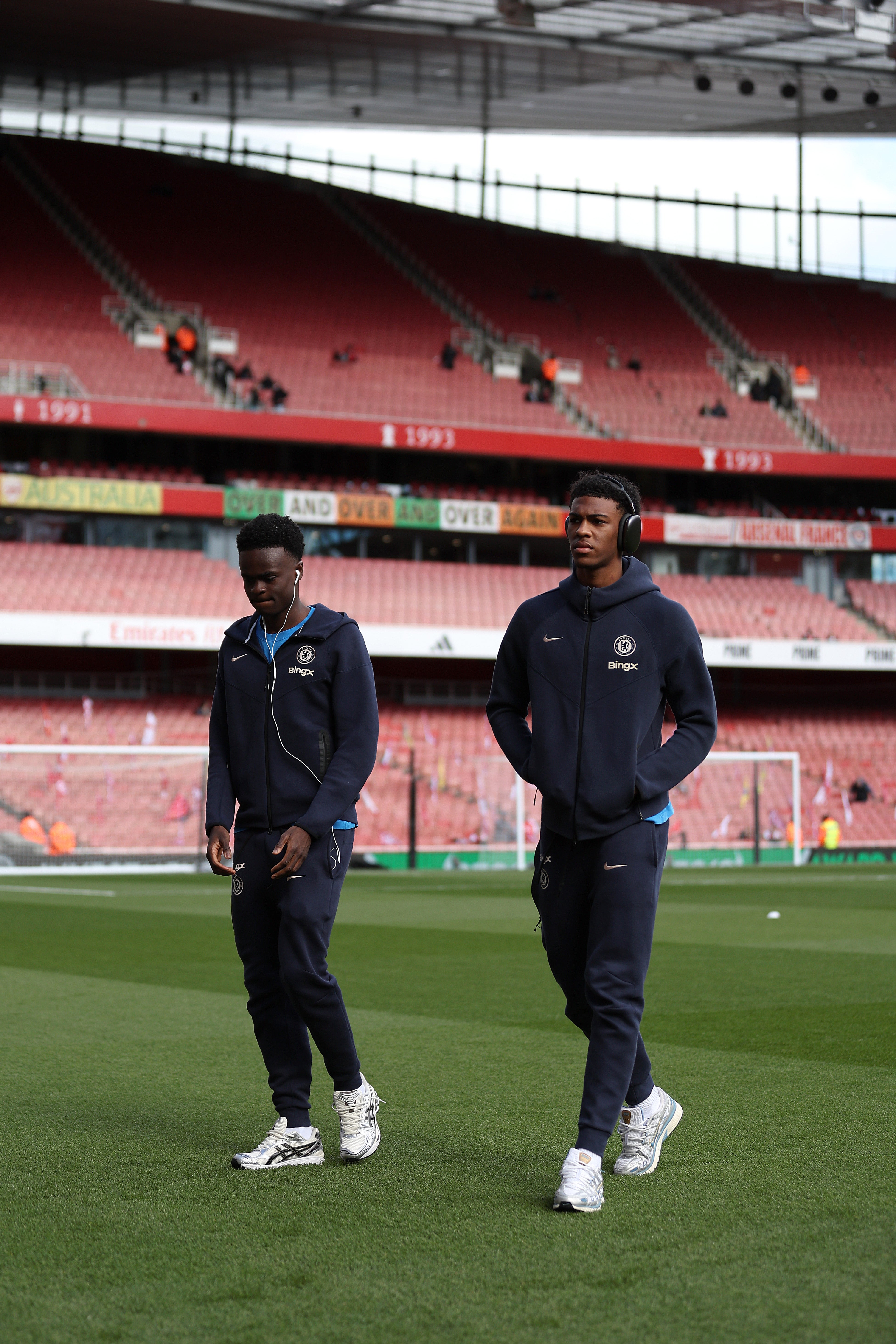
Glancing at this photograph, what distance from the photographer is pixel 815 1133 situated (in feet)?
16.3

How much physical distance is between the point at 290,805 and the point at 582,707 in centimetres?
99

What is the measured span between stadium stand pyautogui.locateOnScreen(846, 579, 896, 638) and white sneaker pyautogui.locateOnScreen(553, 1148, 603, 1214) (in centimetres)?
3388

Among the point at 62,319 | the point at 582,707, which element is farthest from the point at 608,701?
the point at 62,319

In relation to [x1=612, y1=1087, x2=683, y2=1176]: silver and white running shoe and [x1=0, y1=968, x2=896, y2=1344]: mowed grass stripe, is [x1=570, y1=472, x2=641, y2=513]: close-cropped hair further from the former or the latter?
[x1=0, y1=968, x2=896, y2=1344]: mowed grass stripe

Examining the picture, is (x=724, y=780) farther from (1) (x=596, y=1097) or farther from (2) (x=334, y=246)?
(1) (x=596, y=1097)

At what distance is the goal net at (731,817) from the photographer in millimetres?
27000

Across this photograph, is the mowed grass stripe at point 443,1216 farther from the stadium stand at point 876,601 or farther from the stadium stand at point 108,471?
the stadium stand at point 876,601

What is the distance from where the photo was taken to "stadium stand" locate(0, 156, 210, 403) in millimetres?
Result: 33000

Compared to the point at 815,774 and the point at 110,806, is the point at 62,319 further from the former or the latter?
the point at 815,774

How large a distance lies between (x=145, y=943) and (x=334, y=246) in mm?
Result: 30021

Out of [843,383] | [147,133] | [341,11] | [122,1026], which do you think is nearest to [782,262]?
[843,383]

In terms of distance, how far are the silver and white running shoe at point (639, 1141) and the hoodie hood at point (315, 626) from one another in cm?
177

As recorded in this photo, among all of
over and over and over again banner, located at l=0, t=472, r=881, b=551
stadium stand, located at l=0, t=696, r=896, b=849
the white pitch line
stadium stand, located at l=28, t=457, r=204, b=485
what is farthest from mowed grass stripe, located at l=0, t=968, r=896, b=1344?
stadium stand, located at l=28, t=457, r=204, b=485

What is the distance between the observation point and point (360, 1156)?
15.3ft
